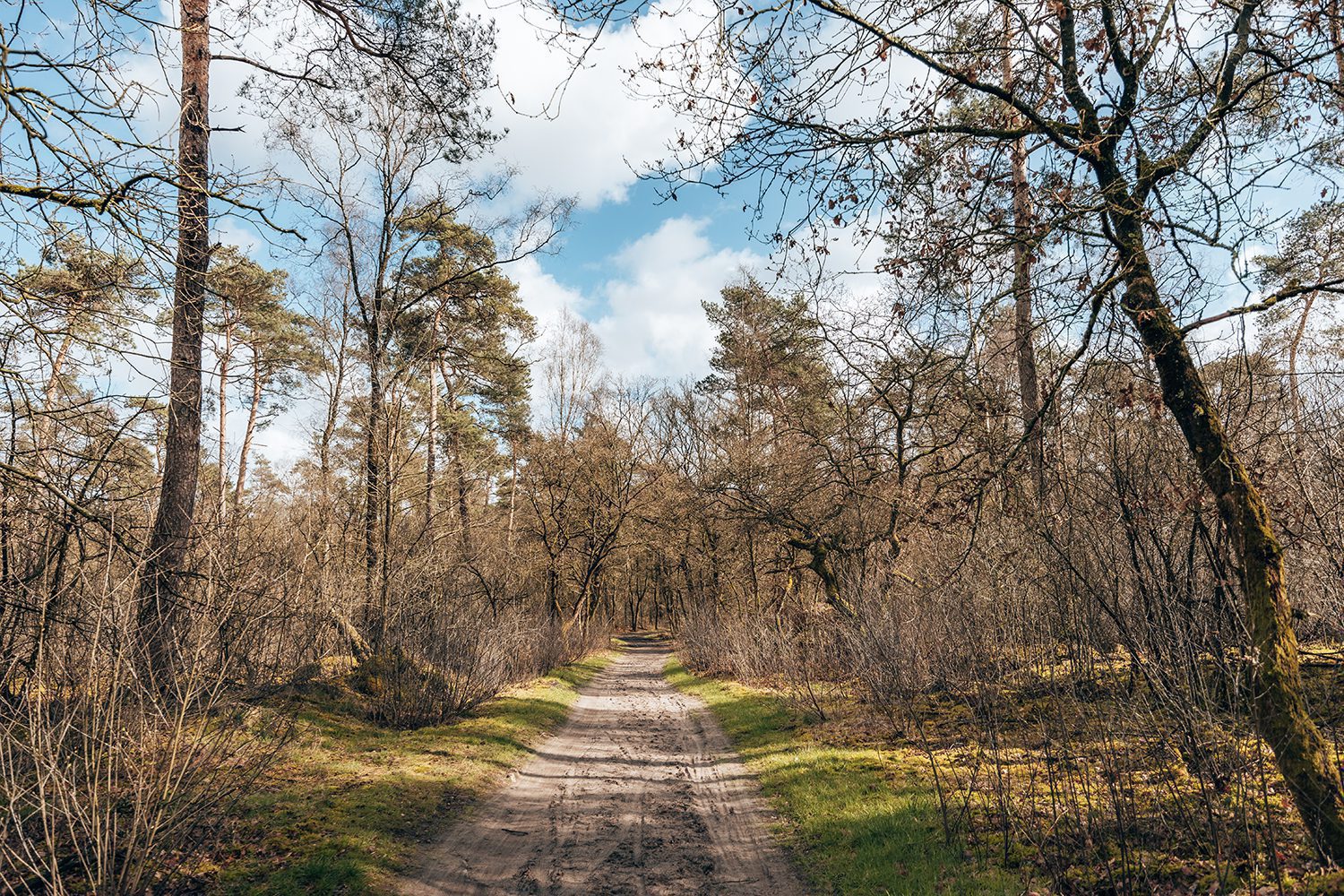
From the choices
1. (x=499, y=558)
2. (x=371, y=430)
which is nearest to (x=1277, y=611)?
(x=371, y=430)

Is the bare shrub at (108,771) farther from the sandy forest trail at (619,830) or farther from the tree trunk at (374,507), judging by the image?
the tree trunk at (374,507)

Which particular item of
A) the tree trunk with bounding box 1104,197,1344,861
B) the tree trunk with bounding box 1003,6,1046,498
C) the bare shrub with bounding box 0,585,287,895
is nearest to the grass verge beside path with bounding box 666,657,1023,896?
the tree trunk with bounding box 1104,197,1344,861

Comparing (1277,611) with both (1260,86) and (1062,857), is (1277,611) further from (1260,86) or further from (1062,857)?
(1260,86)

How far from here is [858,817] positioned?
633 cm

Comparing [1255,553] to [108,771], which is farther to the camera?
[1255,553]

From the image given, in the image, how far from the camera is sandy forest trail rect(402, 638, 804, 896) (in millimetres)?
5512

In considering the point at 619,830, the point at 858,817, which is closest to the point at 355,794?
the point at 619,830

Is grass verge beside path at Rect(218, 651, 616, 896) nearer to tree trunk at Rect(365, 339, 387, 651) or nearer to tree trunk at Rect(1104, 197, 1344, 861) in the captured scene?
tree trunk at Rect(365, 339, 387, 651)

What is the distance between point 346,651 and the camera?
11711mm

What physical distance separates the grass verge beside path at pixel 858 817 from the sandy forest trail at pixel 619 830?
12.5 inches

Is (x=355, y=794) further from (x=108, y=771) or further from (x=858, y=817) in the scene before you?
(x=858, y=817)

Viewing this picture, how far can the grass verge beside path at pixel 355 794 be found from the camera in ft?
16.9

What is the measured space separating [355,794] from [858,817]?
5011mm

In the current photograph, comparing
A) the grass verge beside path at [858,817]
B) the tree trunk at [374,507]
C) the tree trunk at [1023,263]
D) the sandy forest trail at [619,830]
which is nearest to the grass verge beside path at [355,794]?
the sandy forest trail at [619,830]
